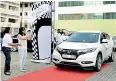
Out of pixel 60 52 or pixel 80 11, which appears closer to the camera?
pixel 60 52

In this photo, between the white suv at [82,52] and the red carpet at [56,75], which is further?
the white suv at [82,52]

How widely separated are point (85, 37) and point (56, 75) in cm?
266

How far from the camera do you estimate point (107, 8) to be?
50938mm

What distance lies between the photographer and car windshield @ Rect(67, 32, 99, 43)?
38.3 ft

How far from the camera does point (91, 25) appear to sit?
50531 mm

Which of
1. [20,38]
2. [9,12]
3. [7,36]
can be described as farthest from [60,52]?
[9,12]

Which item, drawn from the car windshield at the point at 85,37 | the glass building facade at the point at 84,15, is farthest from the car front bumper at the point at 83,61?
the glass building facade at the point at 84,15

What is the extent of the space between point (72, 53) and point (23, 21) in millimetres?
70469

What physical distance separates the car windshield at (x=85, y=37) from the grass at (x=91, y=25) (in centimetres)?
3744

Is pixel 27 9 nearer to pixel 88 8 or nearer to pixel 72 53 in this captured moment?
pixel 88 8

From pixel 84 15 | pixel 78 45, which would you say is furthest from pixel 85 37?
pixel 84 15

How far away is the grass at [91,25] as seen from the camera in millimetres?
49469

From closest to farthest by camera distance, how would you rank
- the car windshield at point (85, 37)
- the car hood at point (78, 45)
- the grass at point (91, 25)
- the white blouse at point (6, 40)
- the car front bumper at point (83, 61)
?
the white blouse at point (6, 40), the car front bumper at point (83, 61), the car hood at point (78, 45), the car windshield at point (85, 37), the grass at point (91, 25)

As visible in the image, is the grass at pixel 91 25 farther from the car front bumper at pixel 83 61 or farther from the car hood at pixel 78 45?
the car front bumper at pixel 83 61
